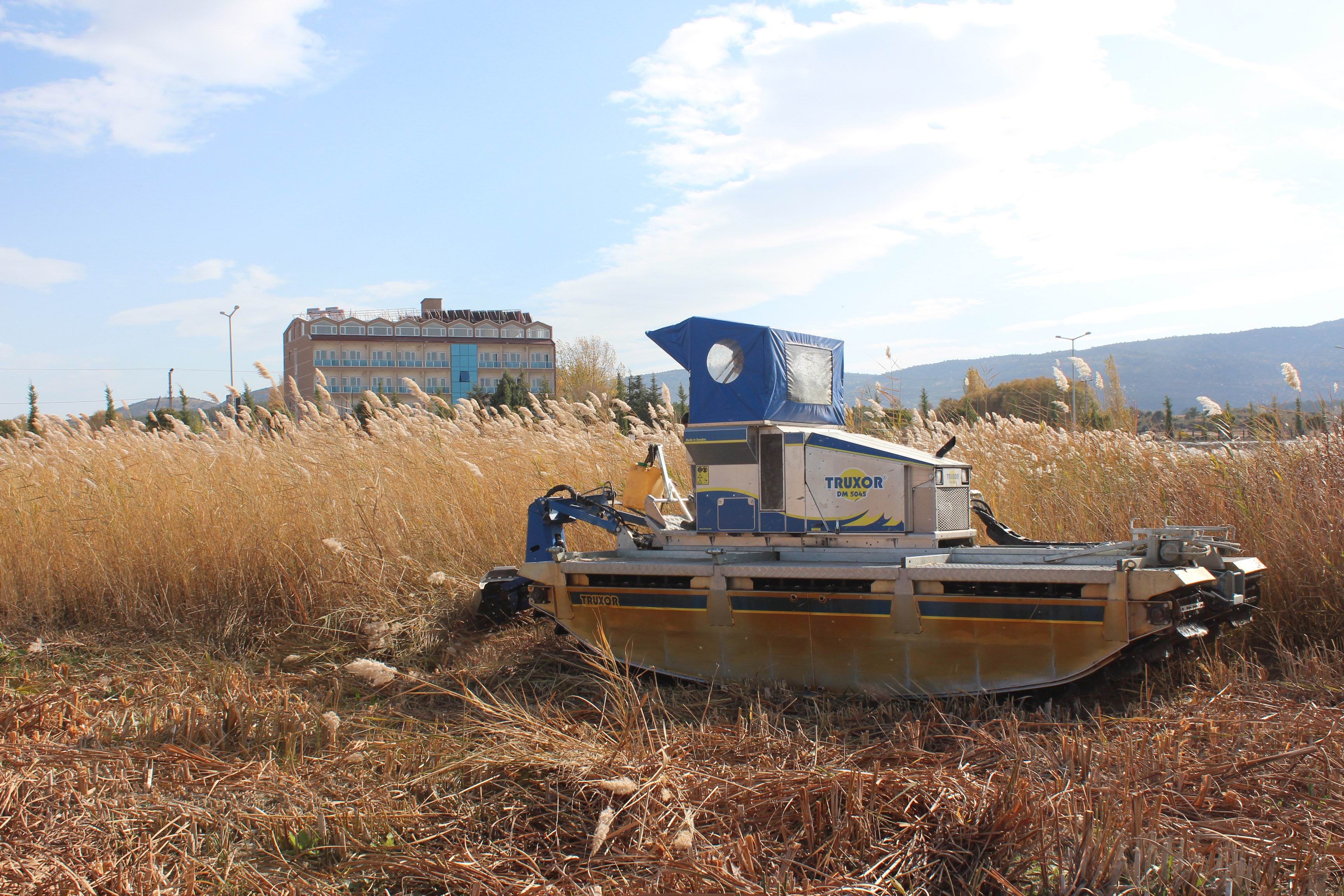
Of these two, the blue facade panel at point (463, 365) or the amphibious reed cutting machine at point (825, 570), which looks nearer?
the amphibious reed cutting machine at point (825, 570)

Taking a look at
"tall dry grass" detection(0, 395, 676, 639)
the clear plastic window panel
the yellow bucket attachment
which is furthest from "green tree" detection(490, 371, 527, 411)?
the clear plastic window panel

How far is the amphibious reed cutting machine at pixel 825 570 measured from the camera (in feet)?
16.9

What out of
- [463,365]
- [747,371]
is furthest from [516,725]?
[463,365]

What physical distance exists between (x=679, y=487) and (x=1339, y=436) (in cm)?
599

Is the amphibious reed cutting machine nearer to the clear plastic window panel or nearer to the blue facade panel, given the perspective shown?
the clear plastic window panel

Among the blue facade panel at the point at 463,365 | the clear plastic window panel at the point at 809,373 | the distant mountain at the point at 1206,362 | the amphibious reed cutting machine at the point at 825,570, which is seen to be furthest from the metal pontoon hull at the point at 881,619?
the blue facade panel at the point at 463,365

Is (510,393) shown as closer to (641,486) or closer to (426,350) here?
(426,350)

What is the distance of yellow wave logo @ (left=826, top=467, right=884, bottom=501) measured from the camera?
599 cm

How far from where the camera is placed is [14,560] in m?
8.08

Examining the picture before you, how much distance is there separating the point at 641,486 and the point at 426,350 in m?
72.3

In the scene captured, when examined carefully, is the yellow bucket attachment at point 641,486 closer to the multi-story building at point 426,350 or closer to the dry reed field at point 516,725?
the dry reed field at point 516,725

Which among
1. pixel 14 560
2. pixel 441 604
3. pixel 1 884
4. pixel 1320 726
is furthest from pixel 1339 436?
pixel 14 560

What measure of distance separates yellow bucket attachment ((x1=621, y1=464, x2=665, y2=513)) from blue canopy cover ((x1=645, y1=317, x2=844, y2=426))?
2.76ft

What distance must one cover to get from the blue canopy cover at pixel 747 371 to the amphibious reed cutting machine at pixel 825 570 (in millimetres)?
13
